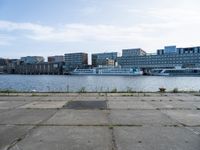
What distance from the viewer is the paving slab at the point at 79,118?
789 centimetres

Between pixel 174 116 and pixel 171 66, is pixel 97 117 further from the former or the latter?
pixel 171 66

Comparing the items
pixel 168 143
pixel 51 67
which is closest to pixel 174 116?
pixel 168 143

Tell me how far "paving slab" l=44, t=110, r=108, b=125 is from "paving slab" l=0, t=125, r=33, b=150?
0.97 metres

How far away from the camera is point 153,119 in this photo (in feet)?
27.8

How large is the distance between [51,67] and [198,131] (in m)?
188

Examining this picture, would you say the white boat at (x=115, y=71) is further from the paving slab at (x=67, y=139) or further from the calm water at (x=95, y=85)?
the paving slab at (x=67, y=139)

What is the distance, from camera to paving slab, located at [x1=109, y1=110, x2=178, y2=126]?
7812 mm

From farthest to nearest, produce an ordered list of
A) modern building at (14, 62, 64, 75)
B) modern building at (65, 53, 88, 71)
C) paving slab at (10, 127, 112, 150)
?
modern building at (65, 53, 88, 71), modern building at (14, 62, 64, 75), paving slab at (10, 127, 112, 150)

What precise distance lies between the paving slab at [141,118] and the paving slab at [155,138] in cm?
66

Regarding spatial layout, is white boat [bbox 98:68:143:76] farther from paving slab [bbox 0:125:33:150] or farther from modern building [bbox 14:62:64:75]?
paving slab [bbox 0:125:33:150]

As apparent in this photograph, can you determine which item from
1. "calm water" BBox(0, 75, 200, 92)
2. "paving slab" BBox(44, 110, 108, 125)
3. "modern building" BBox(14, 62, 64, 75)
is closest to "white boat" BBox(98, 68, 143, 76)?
"calm water" BBox(0, 75, 200, 92)

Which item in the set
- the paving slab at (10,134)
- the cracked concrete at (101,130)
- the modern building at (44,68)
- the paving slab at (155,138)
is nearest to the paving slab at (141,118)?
the cracked concrete at (101,130)

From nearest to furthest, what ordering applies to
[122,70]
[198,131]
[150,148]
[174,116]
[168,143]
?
[150,148]
[168,143]
[198,131]
[174,116]
[122,70]

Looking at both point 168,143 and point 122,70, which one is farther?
point 122,70
